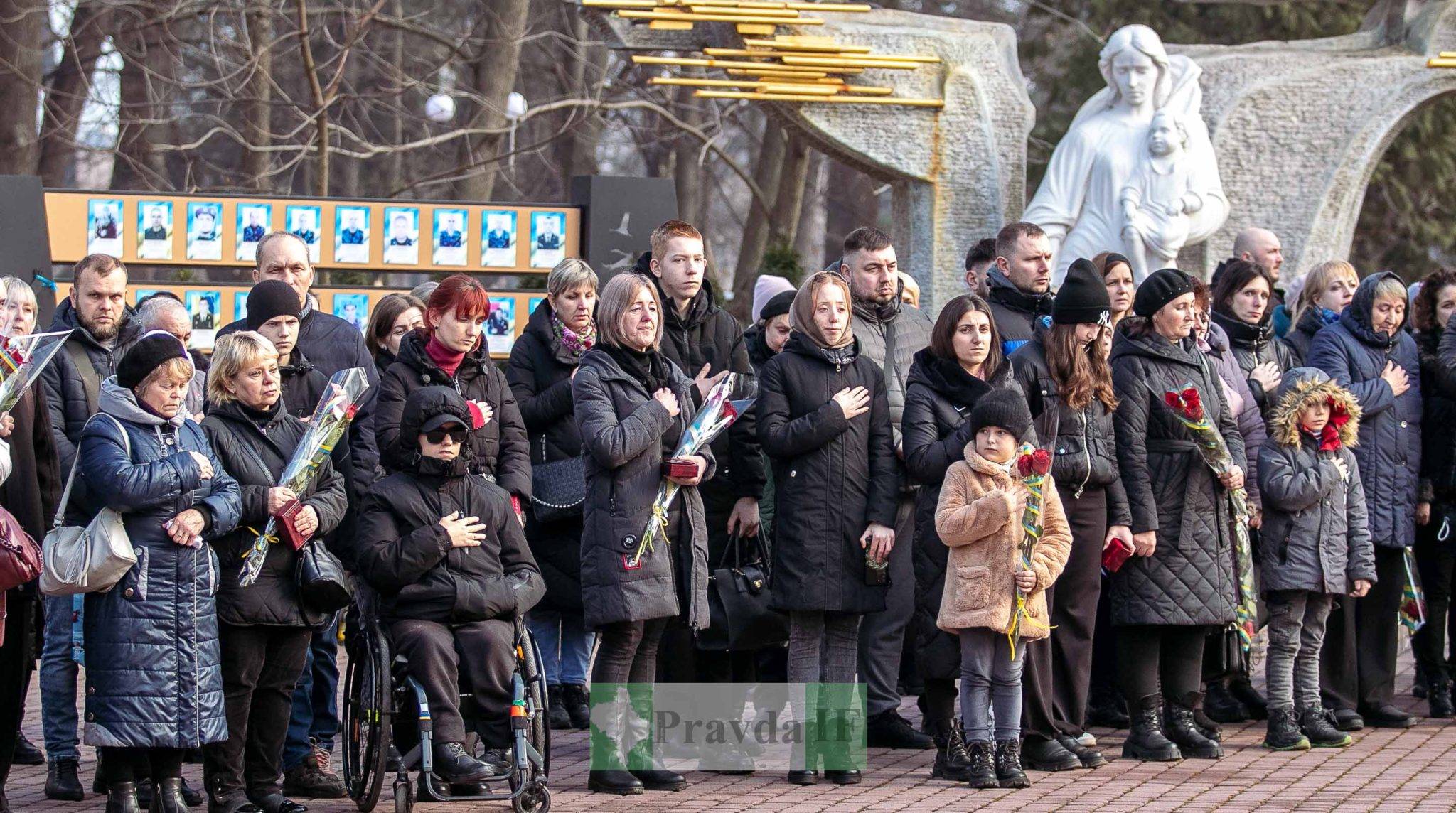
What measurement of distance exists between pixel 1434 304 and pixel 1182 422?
2.21 m

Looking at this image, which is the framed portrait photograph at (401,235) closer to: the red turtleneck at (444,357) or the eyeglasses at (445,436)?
the red turtleneck at (444,357)

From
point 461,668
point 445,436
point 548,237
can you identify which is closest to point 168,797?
point 461,668

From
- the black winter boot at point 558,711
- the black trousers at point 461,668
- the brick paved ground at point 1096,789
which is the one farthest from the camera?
the black winter boot at point 558,711

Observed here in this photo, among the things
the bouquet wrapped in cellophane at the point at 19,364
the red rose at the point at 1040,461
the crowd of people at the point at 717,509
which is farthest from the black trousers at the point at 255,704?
the red rose at the point at 1040,461

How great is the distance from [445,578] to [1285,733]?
3497mm

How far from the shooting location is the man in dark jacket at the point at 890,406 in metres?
7.43

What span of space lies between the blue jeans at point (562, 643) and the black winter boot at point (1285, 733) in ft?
8.87

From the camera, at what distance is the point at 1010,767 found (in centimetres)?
679

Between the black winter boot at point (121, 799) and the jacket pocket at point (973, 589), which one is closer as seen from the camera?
the black winter boot at point (121, 799)

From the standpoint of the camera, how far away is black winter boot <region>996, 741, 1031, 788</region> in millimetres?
6781

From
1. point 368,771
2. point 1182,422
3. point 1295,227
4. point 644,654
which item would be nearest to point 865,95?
point 1295,227

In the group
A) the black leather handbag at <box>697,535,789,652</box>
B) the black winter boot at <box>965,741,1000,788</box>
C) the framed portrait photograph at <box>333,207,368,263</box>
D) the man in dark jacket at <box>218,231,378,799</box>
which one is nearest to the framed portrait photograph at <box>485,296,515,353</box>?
the framed portrait photograph at <box>333,207,368,263</box>


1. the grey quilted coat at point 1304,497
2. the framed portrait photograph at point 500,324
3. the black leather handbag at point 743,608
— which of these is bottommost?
the black leather handbag at point 743,608

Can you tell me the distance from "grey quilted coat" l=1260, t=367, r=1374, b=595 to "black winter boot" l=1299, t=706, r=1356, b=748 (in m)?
0.50
